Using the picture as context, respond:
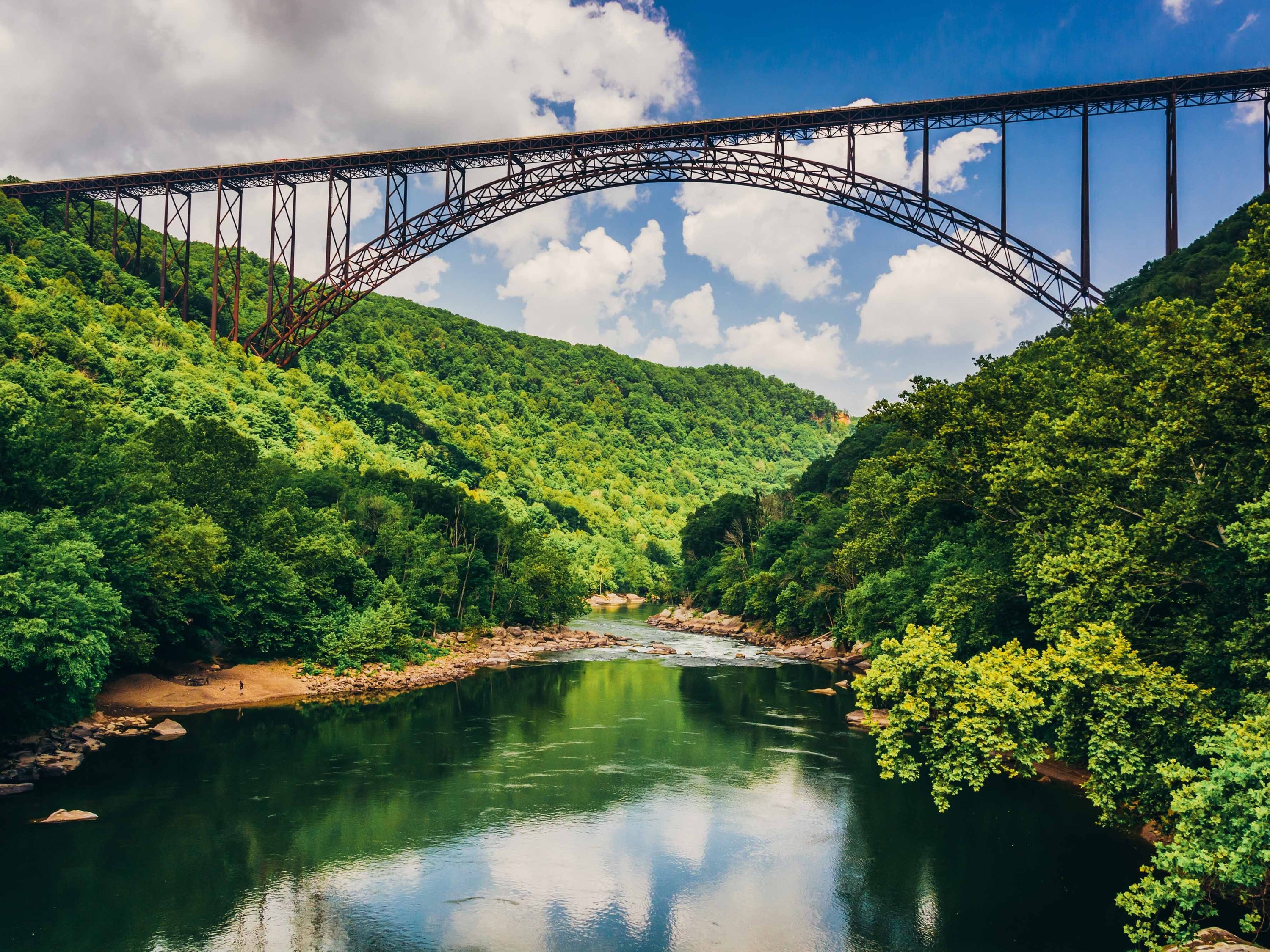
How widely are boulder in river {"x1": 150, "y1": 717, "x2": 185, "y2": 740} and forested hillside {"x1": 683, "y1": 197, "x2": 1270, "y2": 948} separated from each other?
72.5ft

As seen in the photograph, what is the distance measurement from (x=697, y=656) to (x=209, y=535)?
96.4ft

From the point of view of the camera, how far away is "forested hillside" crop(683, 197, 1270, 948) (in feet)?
41.4

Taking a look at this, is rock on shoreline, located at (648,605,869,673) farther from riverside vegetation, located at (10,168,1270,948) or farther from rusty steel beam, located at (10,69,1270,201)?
rusty steel beam, located at (10,69,1270,201)

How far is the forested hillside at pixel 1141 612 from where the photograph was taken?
12.6 metres

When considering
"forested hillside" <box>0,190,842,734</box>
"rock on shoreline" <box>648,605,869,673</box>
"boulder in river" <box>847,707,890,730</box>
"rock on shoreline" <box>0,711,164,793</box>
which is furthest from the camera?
"rock on shoreline" <box>648,605,869,673</box>

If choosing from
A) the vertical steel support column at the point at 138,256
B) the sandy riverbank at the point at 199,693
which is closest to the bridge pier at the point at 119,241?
the vertical steel support column at the point at 138,256

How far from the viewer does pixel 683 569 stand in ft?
289

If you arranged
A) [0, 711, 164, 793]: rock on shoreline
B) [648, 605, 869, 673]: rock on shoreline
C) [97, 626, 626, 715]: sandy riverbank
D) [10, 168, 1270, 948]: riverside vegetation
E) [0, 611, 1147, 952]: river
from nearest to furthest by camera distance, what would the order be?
[10, 168, 1270, 948]: riverside vegetation
[0, 611, 1147, 952]: river
[0, 711, 164, 793]: rock on shoreline
[97, 626, 626, 715]: sandy riverbank
[648, 605, 869, 673]: rock on shoreline

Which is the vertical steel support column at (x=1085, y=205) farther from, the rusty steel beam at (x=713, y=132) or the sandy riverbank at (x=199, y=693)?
the sandy riverbank at (x=199, y=693)

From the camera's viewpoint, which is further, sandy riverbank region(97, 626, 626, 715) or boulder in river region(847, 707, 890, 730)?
sandy riverbank region(97, 626, 626, 715)

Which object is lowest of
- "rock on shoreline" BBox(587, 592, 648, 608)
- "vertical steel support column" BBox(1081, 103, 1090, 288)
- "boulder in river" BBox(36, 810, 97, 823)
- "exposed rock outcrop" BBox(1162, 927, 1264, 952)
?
"rock on shoreline" BBox(587, 592, 648, 608)

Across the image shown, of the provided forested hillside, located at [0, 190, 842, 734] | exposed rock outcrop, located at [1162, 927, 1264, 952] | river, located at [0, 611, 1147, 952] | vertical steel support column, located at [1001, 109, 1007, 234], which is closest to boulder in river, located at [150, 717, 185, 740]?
river, located at [0, 611, 1147, 952]

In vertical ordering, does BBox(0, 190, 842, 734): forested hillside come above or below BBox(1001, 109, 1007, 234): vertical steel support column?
below

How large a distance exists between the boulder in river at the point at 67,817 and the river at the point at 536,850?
1.10 ft
